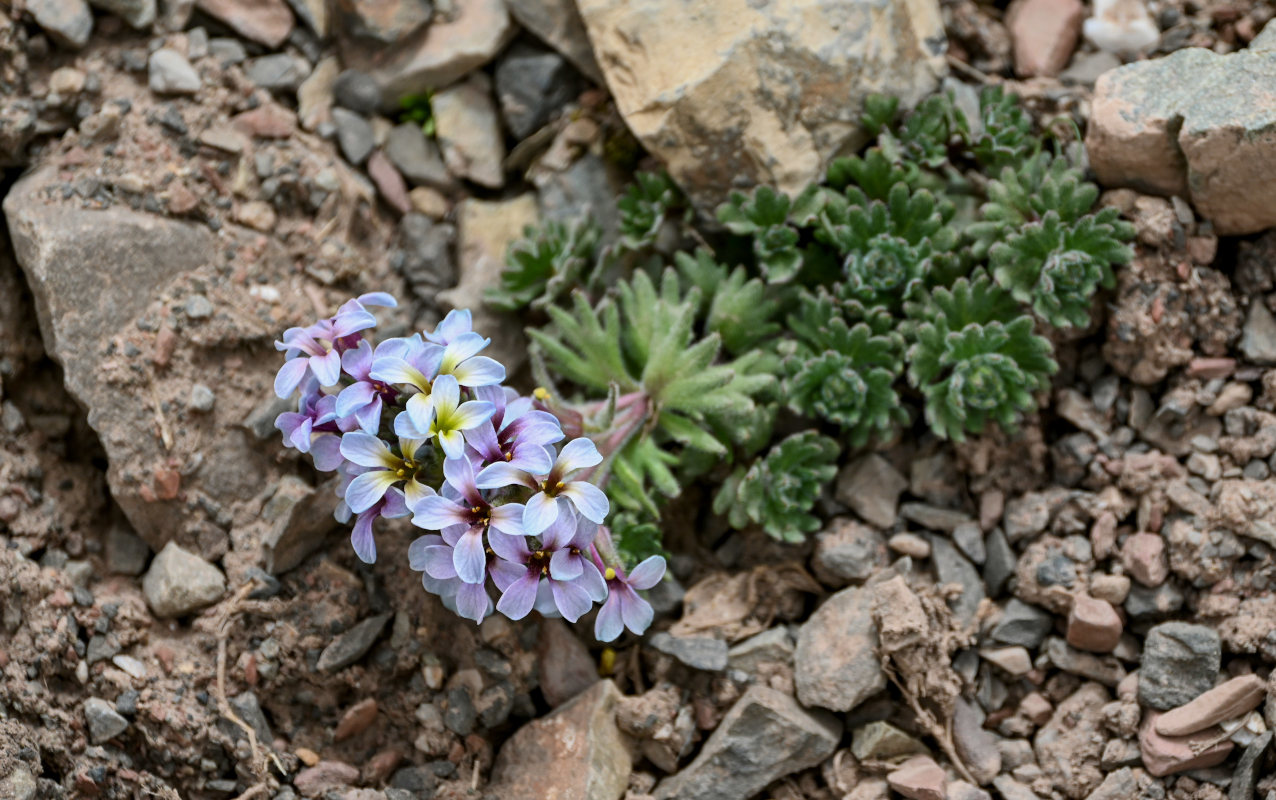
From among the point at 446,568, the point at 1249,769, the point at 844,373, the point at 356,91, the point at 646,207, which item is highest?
the point at 356,91

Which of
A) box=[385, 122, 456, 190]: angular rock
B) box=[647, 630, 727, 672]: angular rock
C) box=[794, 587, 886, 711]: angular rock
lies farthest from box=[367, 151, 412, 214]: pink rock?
box=[794, 587, 886, 711]: angular rock

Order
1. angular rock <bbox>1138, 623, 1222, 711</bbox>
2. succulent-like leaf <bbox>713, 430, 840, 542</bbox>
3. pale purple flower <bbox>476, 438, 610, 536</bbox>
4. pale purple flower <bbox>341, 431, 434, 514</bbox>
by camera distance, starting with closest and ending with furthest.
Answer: pale purple flower <bbox>476, 438, 610, 536</bbox> → pale purple flower <bbox>341, 431, 434, 514</bbox> → angular rock <bbox>1138, 623, 1222, 711</bbox> → succulent-like leaf <bbox>713, 430, 840, 542</bbox>

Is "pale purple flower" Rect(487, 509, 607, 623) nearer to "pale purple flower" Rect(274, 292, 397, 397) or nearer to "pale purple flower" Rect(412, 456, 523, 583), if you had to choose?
"pale purple flower" Rect(412, 456, 523, 583)

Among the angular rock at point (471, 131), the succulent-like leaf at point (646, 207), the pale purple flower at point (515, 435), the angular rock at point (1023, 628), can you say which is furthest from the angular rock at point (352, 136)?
the angular rock at point (1023, 628)

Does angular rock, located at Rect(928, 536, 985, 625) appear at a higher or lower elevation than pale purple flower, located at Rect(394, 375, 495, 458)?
lower

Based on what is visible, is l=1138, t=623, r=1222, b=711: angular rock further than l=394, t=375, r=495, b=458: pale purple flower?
Yes

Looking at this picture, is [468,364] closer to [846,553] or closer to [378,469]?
[378,469]

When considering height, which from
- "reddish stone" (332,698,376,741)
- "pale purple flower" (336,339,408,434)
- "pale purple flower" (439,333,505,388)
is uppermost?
"pale purple flower" (439,333,505,388)

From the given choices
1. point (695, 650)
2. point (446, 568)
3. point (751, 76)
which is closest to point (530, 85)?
point (751, 76)
